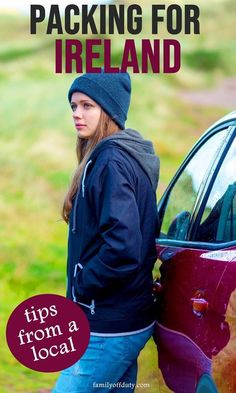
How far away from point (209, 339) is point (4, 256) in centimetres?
599

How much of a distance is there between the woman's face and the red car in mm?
458

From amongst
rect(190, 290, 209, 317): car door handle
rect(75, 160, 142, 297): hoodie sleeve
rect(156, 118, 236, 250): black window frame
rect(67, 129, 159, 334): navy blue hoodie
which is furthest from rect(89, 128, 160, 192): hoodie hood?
rect(190, 290, 209, 317): car door handle

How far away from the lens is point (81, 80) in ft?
11.0

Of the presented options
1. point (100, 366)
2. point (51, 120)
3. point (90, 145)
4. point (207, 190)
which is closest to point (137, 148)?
point (90, 145)

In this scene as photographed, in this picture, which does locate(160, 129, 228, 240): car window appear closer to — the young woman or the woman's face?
the young woman

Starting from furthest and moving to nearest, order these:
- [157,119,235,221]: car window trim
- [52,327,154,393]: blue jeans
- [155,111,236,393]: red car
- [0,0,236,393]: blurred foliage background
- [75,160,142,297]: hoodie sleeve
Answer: [0,0,236,393]: blurred foliage background, [157,119,235,221]: car window trim, [52,327,154,393]: blue jeans, [75,160,142,297]: hoodie sleeve, [155,111,236,393]: red car

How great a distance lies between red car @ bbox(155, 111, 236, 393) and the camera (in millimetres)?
2711

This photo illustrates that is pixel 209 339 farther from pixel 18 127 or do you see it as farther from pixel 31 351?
pixel 18 127

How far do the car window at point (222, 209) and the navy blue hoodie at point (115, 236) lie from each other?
0.19 meters

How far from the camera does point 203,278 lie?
115 inches

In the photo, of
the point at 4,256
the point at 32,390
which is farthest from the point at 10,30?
the point at 32,390

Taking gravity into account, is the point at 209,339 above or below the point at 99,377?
above

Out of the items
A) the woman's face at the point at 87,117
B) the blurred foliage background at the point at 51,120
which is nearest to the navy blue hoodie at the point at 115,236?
the woman's face at the point at 87,117

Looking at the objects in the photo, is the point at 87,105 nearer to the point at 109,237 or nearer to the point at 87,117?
the point at 87,117
